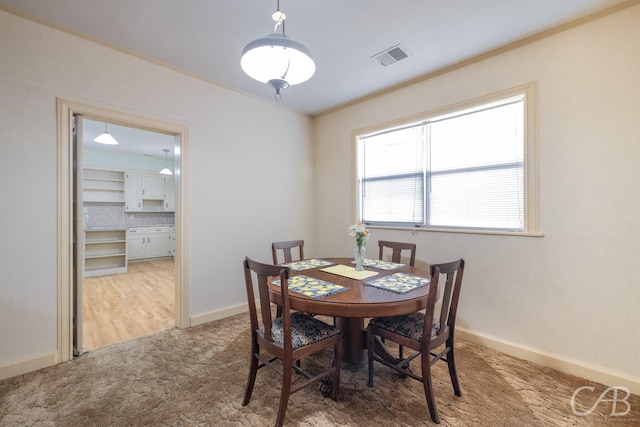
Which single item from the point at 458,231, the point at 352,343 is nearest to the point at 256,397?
the point at 352,343

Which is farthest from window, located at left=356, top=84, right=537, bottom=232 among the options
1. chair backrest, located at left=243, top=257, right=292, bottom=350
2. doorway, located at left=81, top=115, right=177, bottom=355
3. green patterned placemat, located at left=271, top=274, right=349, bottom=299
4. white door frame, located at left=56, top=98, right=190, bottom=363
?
white door frame, located at left=56, top=98, right=190, bottom=363

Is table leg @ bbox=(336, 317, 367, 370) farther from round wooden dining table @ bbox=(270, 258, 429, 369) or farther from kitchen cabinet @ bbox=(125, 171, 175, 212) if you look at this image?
kitchen cabinet @ bbox=(125, 171, 175, 212)

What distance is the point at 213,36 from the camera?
7.64 feet

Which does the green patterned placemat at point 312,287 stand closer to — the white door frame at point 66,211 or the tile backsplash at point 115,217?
the white door frame at point 66,211

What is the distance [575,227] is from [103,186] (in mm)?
8166

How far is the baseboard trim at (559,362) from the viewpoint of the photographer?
1937mm

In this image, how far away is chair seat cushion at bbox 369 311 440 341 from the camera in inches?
68.8

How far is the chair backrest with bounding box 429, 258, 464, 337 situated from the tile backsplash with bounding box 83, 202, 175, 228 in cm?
690

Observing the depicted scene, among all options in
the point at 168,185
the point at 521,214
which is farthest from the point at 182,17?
the point at 168,185

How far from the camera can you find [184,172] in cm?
295

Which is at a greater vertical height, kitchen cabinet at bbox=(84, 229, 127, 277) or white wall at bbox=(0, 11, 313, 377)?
white wall at bbox=(0, 11, 313, 377)

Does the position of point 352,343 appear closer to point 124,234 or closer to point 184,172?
point 184,172

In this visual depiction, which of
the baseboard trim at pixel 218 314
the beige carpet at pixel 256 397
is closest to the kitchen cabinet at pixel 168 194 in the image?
the baseboard trim at pixel 218 314

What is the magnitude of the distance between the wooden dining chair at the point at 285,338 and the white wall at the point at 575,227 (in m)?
1.70
